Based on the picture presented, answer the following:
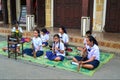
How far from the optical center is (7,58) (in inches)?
273

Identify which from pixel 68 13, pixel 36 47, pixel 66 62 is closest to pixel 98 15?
pixel 68 13

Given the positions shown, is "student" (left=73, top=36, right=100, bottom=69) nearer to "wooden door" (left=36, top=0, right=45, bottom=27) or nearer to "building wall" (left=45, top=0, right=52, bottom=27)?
"building wall" (left=45, top=0, right=52, bottom=27)

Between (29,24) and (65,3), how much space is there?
2449 mm

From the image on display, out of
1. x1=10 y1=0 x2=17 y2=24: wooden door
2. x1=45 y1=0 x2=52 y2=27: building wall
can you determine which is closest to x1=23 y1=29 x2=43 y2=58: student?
x1=45 y1=0 x2=52 y2=27: building wall

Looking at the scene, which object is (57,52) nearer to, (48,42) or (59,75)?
(59,75)

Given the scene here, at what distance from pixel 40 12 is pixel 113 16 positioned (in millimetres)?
4358

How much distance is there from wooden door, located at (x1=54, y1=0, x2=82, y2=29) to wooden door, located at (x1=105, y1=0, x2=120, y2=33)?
5.31ft

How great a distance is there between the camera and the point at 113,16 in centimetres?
1035

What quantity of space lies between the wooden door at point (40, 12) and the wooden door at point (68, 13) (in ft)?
2.53

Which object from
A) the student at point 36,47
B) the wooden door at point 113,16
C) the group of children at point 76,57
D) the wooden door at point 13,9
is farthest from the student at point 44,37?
the wooden door at point 13,9

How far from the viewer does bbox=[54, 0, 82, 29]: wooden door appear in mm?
11428

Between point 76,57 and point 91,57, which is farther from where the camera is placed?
point 76,57

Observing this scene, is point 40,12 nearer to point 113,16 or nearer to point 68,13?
point 68,13

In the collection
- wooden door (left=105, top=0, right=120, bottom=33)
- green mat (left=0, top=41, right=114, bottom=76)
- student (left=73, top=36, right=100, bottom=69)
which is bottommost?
green mat (left=0, top=41, right=114, bottom=76)
